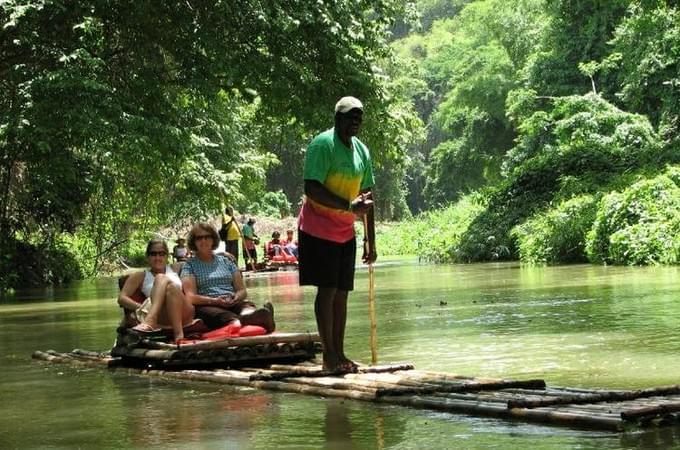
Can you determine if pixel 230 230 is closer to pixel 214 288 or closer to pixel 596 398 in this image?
pixel 214 288

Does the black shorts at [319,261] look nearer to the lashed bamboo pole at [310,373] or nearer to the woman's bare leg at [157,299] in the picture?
the lashed bamboo pole at [310,373]

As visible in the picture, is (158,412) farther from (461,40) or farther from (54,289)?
(461,40)

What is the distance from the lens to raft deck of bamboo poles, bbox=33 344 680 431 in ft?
22.0

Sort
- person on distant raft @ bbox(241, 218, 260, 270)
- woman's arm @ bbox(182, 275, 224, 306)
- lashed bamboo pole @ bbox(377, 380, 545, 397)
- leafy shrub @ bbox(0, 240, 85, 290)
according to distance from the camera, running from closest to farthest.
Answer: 1. lashed bamboo pole @ bbox(377, 380, 545, 397)
2. woman's arm @ bbox(182, 275, 224, 306)
3. leafy shrub @ bbox(0, 240, 85, 290)
4. person on distant raft @ bbox(241, 218, 260, 270)

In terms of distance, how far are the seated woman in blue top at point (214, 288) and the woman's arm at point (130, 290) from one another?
1.98 ft

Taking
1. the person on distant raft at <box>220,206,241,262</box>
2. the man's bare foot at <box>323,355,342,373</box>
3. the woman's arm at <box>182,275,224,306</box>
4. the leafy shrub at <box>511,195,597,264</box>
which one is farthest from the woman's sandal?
the leafy shrub at <box>511,195,597,264</box>

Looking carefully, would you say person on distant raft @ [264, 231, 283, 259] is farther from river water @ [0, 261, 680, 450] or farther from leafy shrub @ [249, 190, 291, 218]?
leafy shrub @ [249, 190, 291, 218]

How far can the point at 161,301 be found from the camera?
436 inches

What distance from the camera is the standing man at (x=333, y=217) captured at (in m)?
9.55

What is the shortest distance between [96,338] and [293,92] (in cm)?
1203

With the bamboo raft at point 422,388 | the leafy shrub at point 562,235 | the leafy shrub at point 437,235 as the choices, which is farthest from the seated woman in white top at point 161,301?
the leafy shrub at point 437,235

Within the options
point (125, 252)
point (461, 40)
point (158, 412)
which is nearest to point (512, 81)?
point (461, 40)

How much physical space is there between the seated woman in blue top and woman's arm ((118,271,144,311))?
60 cm

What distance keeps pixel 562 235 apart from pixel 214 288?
2029 cm
